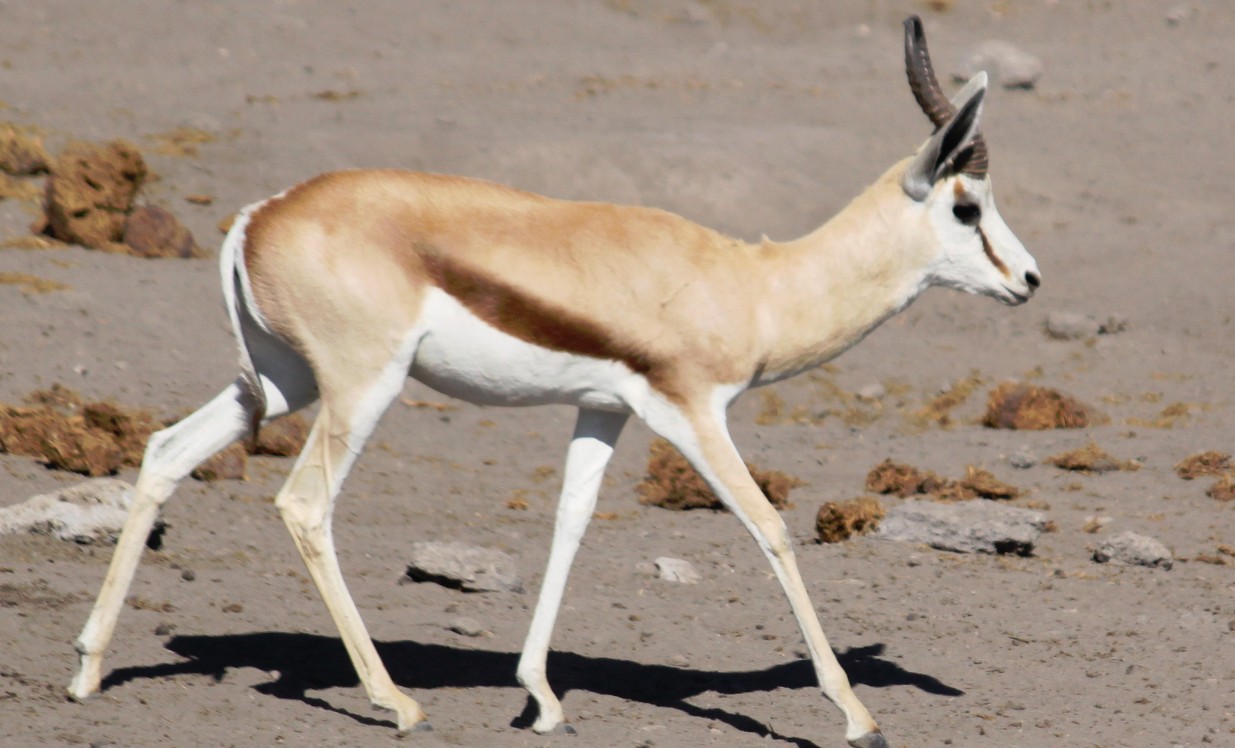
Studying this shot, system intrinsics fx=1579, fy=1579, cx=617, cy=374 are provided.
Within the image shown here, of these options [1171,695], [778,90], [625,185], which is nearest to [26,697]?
[1171,695]

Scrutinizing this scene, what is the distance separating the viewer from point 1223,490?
10.1 m

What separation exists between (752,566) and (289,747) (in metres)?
3.70

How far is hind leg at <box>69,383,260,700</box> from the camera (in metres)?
5.96

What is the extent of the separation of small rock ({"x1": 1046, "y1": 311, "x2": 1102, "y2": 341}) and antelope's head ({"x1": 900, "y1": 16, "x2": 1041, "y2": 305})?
878 centimetres

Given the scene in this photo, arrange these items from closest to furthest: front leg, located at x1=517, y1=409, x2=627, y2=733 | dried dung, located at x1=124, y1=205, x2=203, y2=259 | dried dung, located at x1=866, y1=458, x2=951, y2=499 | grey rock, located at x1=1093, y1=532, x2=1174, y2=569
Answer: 1. front leg, located at x1=517, y1=409, x2=627, y2=733
2. grey rock, located at x1=1093, y1=532, x2=1174, y2=569
3. dried dung, located at x1=866, y1=458, x2=951, y2=499
4. dried dung, located at x1=124, y1=205, x2=203, y2=259

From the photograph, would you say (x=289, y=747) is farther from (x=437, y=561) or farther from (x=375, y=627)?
(x=437, y=561)

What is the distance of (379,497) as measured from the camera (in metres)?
9.79

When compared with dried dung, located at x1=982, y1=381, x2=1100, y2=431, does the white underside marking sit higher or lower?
higher

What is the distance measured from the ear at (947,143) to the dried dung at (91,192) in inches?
372

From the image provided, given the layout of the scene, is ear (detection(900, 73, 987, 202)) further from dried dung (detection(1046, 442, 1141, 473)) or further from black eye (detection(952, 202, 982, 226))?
dried dung (detection(1046, 442, 1141, 473))

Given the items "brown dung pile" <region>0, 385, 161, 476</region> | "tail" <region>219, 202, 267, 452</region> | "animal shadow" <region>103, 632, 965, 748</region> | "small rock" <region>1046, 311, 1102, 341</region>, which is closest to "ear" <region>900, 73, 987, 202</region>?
"animal shadow" <region>103, 632, 965, 748</region>

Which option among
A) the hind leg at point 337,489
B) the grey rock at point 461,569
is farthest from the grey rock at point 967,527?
the hind leg at point 337,489

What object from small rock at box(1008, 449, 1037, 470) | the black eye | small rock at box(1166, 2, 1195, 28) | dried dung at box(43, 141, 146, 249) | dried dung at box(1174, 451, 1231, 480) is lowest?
small rock at box(1008, 449, 1037, 470)

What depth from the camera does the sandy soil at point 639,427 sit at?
661cm
